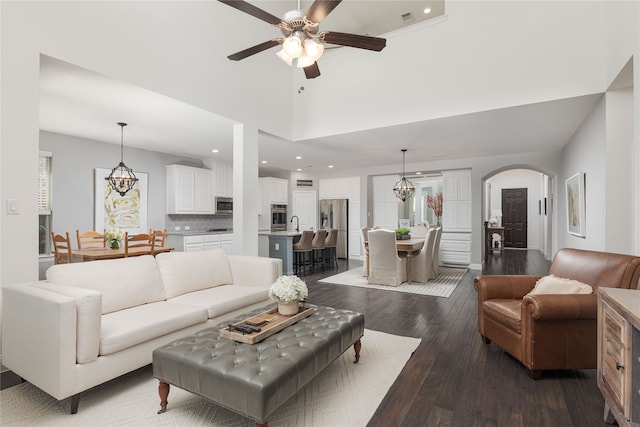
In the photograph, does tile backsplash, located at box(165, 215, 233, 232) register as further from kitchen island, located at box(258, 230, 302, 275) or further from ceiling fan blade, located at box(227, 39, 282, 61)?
ceiling fan blade, located at box(227, 39, 282, 61)

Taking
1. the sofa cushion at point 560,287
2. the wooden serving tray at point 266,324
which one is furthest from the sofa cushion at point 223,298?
Result: the sofa cushion at point 560,287

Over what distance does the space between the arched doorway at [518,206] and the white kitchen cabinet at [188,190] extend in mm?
8820

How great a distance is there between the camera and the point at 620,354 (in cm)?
161

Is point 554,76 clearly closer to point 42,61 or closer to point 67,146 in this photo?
point 42,61

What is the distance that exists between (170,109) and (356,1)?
3.64 m

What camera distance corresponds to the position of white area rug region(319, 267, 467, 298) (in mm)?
5094

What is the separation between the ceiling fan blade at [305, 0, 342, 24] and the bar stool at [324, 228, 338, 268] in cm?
552

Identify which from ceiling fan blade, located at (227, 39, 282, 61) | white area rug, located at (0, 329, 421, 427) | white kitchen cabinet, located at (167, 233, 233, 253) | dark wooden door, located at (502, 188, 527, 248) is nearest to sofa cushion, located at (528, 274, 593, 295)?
white area rug, located at (0, 329, 421, 427)

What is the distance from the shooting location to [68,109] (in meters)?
3.95

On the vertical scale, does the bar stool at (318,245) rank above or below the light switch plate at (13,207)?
below

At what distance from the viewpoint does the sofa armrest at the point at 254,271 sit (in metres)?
3.51

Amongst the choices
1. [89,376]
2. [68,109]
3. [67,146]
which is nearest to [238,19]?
[68,109]

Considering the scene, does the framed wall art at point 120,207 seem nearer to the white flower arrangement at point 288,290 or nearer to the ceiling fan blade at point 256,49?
the ceiling fan blade at point 256,49

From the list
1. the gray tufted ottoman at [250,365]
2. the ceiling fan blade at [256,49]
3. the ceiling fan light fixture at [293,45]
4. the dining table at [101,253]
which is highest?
the ceiling fan blade at [256,49]
